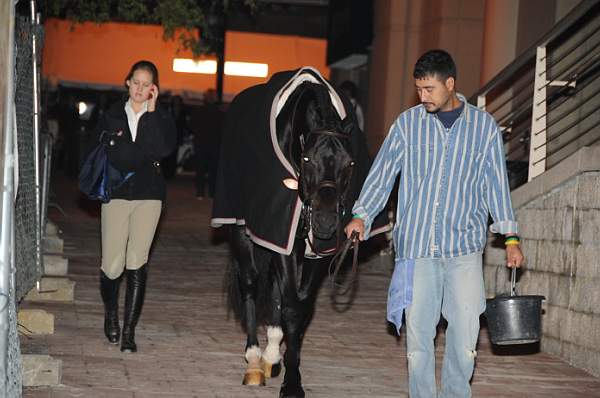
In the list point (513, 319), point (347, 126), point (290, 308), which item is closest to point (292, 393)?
point (290, 308)

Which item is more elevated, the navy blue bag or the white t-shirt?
the white t-shirt

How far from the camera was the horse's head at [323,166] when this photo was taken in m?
6.90

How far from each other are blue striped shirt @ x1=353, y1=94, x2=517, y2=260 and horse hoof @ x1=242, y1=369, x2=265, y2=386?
1.72 metres

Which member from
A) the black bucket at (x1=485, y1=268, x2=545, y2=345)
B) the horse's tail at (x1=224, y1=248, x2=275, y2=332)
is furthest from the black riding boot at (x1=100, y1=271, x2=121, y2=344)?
the black bucket at (x1=485, y1=268, x2=545, y2=345)

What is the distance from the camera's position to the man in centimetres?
638

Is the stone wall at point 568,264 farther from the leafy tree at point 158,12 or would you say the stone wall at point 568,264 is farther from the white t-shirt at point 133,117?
the leafy tree at point 158,12

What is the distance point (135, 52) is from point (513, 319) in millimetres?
29861

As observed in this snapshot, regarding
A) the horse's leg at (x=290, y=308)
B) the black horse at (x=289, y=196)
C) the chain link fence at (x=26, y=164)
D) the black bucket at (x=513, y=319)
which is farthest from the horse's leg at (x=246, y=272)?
the black bucket at (x=513, y=319)

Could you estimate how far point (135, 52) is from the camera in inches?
1389

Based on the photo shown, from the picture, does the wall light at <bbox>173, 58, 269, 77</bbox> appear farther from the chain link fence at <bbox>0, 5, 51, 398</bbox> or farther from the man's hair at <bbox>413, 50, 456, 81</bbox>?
the man's hair at <bbox>413, 50, 456, 81</bbox>

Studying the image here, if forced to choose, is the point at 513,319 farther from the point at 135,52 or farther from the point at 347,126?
the point at 135,52

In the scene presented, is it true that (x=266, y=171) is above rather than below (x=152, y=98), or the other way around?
below

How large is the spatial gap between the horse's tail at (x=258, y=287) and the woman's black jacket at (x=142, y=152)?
82 cm

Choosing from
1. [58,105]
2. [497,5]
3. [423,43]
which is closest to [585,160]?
[497,5]
